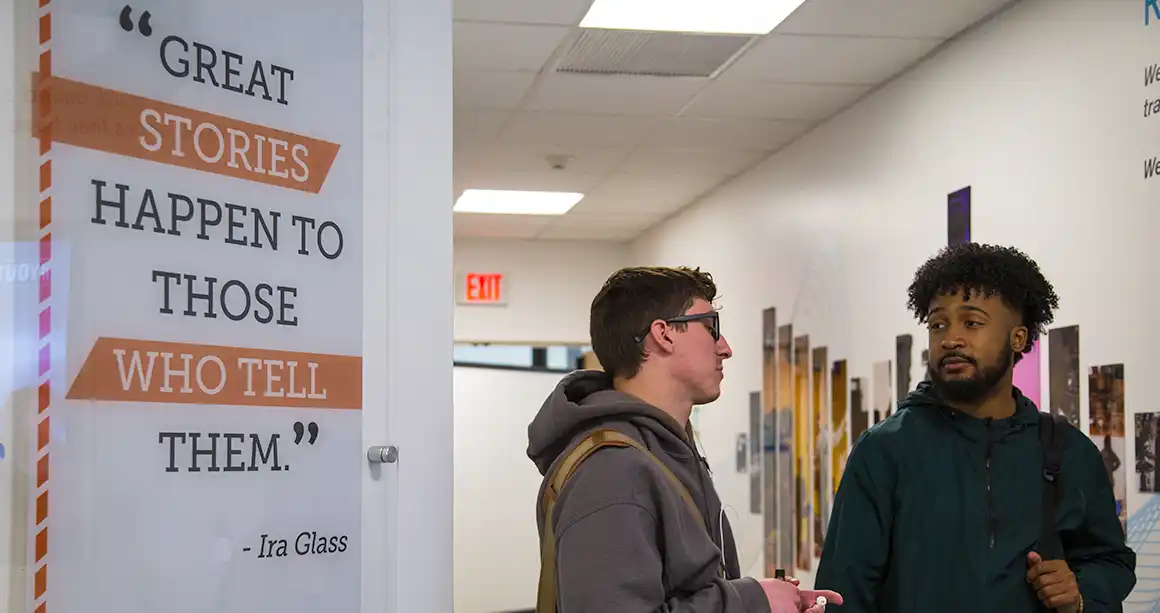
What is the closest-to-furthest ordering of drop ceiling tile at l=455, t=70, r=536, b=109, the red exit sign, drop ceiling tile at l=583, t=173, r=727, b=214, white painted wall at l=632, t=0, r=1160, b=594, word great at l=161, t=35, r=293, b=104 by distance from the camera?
word great at l=161, t=35, r=293, b=104 → white painted wall at l=632, t=0, r=1160, b=594 → drop ceiling tile at l=455, t=70, r=536, b=109 → drop ceiling tile at l=583, t=173, r=727, b=214 → the red exit sign

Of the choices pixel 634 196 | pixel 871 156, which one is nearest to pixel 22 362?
pixel 871 156

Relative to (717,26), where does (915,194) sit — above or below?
below

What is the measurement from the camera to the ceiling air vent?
5215mm

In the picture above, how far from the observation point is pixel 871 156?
6016mm

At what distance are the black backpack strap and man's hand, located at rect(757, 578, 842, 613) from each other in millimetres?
852

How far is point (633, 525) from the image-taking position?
1853mm

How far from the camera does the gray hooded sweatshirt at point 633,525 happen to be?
1825 millimetres

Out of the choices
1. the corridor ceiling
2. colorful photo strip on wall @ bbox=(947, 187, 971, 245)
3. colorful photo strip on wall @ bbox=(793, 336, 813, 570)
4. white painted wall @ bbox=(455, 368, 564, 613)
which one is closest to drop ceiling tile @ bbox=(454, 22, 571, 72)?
the corridor ceiling

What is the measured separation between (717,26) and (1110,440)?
2.13 metres

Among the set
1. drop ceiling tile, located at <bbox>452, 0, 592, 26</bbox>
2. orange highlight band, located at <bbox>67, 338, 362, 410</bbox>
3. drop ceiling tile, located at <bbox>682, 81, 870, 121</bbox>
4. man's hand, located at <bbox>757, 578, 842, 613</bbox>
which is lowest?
man's hand, located at <bbox>757, 578, 842, 613</bbox>

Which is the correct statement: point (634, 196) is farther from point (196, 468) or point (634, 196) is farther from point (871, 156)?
point (196, 468)

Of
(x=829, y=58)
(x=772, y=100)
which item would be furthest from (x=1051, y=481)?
(x=772, y=100)

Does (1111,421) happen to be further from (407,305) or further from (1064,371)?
(407,305)

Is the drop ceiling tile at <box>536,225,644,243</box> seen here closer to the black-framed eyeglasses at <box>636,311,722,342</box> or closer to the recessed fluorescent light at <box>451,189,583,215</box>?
the recessed fluorescent light at <box>451,189,583,215</box>
